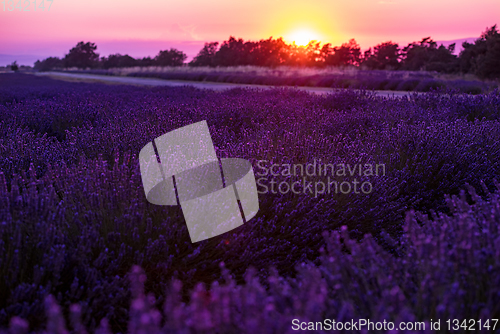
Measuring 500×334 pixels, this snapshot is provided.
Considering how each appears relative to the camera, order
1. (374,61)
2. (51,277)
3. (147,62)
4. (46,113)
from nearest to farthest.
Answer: (51,277) < (46,113) < (374,61) < (147,62)

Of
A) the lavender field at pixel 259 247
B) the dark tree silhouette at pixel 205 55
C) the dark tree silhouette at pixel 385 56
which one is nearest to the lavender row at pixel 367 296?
the lavender field at pixel 259 247

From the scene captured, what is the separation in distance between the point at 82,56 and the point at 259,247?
99222mm

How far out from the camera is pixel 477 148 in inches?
140

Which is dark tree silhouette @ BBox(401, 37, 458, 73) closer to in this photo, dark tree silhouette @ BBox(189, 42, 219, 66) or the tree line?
the tree line

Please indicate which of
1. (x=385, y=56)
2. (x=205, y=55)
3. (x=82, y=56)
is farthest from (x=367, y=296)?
(x=82, y=56)

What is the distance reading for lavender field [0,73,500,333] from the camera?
1.31 meters

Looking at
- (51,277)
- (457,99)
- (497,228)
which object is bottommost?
(51,277)

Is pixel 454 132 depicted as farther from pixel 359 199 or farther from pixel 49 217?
pixel 49 217

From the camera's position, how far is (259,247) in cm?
221

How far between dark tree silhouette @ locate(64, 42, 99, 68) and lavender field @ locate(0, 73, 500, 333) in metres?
94.3

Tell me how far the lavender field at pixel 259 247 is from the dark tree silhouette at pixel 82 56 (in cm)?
9428

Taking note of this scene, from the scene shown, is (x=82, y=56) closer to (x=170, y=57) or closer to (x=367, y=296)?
(x=170, y=57)

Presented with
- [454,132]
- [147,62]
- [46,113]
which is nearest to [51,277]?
[454,132]

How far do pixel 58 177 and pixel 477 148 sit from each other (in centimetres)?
337
